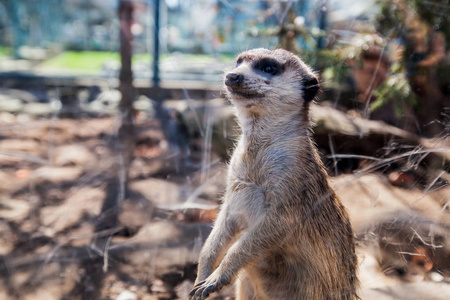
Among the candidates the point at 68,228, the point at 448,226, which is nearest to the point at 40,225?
the point at 68,228

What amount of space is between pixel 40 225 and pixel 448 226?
2783mm

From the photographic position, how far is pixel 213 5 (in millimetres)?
3383

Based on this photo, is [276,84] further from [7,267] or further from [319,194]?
[7,267]

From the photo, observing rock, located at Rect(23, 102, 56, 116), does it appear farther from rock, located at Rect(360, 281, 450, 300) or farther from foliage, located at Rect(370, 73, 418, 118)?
rock, located at Rect(360, 281, 450, 300)

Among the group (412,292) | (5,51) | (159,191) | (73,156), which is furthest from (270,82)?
(5,51)

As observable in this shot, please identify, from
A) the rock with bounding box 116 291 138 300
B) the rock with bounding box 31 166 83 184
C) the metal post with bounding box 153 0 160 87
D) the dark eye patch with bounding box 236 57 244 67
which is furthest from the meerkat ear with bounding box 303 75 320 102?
the metal post with bounding box 153 0 160 87

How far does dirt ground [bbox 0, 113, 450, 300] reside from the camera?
6.21 feet

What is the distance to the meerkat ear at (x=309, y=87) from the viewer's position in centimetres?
192

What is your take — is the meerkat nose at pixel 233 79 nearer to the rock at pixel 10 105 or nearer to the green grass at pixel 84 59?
the green grass at pixel 84 59

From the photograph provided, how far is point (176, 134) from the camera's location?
472 cm

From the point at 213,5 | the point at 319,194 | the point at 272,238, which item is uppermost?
the point at 213,5

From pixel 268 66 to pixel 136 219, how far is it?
190cm

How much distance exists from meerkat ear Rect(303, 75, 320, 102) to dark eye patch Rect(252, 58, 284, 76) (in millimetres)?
141

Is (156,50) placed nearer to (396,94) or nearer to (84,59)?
(84,59)
